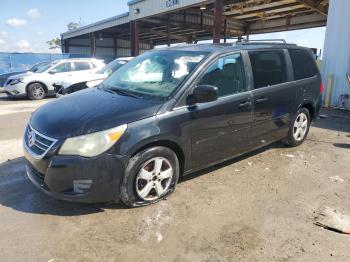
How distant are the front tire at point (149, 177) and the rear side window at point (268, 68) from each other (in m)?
1.79

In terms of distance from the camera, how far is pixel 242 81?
14.3 ft

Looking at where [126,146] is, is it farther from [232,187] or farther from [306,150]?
[306,150]

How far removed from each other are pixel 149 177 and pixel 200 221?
72cm

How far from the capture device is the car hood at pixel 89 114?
127 inches

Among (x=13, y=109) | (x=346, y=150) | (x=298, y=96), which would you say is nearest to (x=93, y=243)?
(x=298, y=96)

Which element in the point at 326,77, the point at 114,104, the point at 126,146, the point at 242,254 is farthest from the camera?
the point at 326,77

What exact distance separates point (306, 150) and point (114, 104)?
3739 millimetres

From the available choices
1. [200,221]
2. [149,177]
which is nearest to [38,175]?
[149,177]

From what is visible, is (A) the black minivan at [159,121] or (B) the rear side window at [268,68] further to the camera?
(B) the rear side window at [268,68]

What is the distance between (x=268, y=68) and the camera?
4.81 meters

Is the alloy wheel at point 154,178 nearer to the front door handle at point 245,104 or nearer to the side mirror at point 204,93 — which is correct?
the side mirror at point 204,93

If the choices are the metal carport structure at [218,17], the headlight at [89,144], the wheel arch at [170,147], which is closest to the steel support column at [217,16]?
the metal carport structure at [218,17]

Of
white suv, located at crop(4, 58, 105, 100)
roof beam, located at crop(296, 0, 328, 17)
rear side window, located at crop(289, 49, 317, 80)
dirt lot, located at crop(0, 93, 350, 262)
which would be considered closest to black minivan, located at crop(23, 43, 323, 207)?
rear side window, located at crop(289, 49, 317, 80)

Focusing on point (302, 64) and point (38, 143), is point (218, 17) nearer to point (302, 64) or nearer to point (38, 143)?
point (302, 64)
